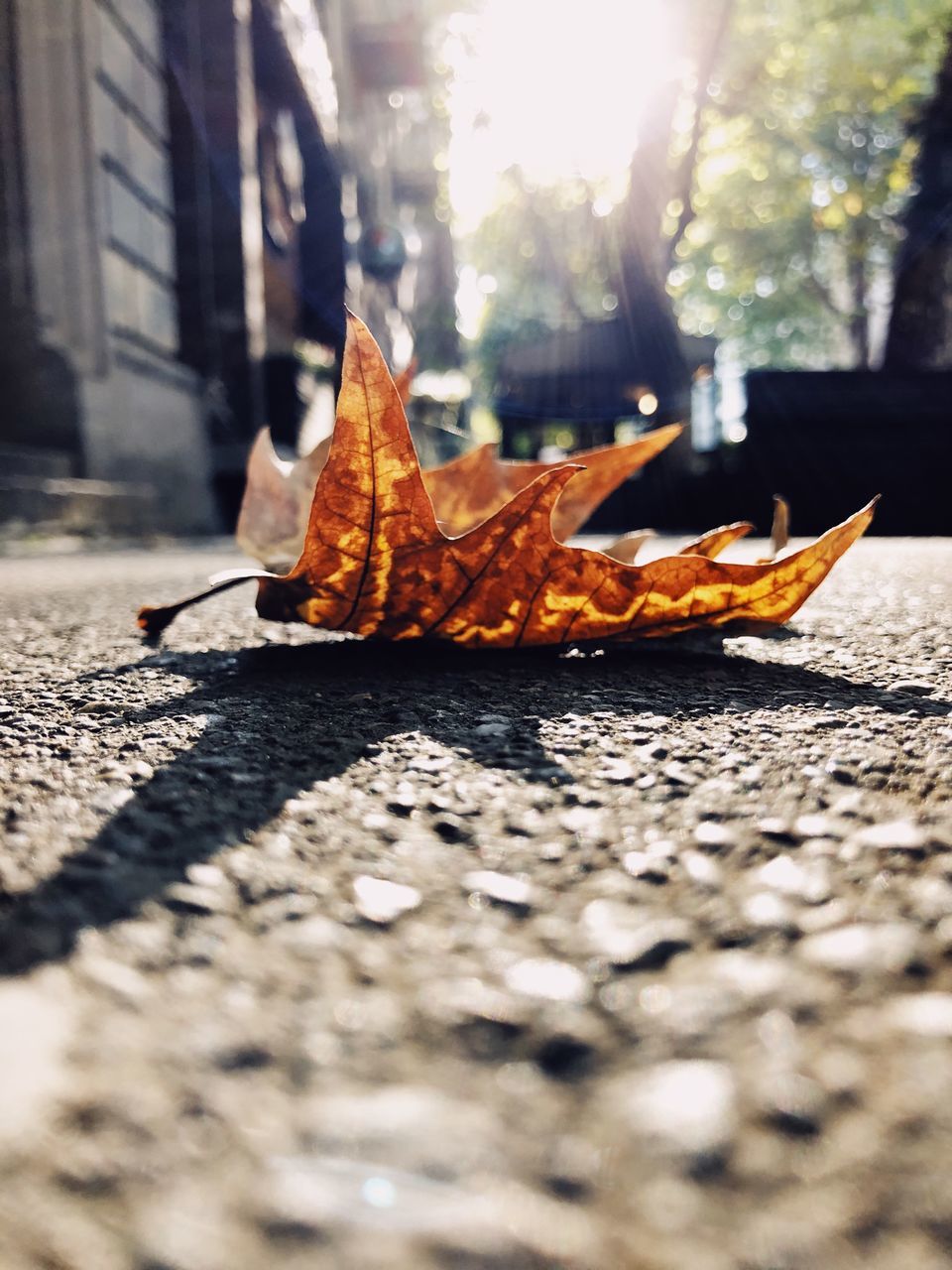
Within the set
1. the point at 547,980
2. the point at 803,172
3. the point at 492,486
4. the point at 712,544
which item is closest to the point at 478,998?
the point at 547,980

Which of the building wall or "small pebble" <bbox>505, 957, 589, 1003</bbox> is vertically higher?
the building wall

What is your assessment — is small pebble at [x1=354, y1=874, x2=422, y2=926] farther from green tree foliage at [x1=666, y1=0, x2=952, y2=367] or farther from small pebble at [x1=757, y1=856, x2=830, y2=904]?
green tree foliage at [x1=666, y1=0, x2=952, y2=367]

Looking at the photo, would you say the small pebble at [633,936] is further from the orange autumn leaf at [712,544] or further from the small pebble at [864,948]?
the orange autumn leaf at [712,544]

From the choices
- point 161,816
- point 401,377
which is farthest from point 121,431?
point 161,816

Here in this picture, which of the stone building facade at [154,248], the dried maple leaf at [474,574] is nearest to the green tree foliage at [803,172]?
the stone building facade at [154,248]

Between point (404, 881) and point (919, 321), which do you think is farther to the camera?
point (919, 321)

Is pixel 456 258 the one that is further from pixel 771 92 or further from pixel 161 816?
pixel 161 816

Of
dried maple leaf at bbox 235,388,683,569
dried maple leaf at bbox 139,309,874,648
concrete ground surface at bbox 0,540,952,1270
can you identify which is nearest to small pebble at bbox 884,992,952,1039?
concrete ground surface at bbox 0,540,952,1270
